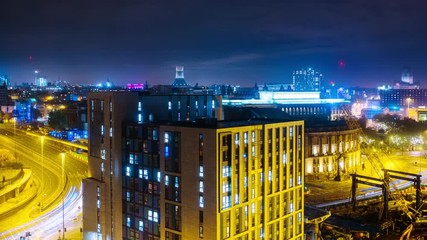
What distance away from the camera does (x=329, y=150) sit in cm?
9656

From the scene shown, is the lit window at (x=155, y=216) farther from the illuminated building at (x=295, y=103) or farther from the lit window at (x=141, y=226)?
the illuminated building at (x=295, y=103)

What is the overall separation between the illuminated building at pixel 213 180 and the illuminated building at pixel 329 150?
44598mm

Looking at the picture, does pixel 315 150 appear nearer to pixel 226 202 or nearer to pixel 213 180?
pixel 226 202

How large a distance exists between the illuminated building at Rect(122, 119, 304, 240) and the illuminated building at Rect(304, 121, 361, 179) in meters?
44.6

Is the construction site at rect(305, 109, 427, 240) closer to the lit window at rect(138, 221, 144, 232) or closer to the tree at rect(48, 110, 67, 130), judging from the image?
the lit window at rect(138, 221, 144, 232)

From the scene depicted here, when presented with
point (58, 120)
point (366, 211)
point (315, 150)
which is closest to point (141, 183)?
point (366, 211)

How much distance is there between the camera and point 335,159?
96.6 m

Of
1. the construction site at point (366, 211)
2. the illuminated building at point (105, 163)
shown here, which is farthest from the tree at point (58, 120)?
the illuminated building at point (105, 163)

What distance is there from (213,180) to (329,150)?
204ft

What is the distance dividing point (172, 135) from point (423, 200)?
48.4 meters

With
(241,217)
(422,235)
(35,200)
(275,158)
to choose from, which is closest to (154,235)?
(241,217)

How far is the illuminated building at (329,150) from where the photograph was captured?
307ft

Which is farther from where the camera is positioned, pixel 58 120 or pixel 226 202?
pixel 58 120

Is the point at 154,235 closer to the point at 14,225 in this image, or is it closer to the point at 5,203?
the point at 14,225
